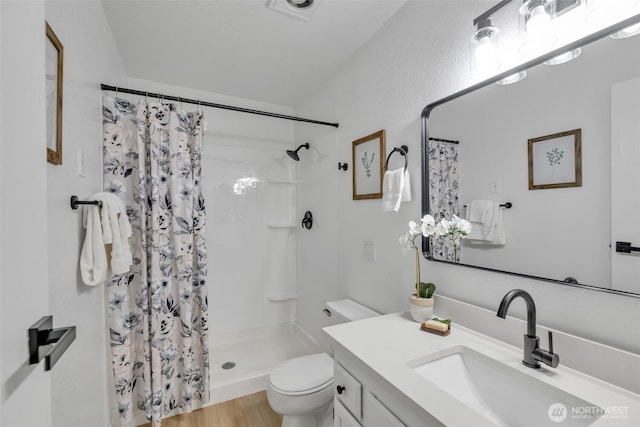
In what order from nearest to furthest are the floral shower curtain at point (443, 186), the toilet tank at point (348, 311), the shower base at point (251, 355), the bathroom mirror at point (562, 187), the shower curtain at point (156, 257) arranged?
1. the bathroom mirror at point (562, 187)
2. the floral shower curtain at point (443, 186)
3. the shower curtain at point (156, 257)
4. the toilet tank at point (348, 311)
5. the shower base at point (251, 355)

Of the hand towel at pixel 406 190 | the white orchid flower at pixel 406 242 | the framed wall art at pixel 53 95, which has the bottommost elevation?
the white orchid flower at pixel 406 242

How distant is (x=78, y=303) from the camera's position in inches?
45.4

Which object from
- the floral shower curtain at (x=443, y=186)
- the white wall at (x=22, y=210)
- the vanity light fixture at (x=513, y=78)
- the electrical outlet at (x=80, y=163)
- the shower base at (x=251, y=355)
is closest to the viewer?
the white wall at (x=22, y=210)

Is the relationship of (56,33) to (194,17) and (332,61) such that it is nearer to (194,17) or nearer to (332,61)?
(194,17)

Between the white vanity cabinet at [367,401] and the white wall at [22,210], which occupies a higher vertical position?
the white wall at [22,210]

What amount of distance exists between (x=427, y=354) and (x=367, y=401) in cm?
26

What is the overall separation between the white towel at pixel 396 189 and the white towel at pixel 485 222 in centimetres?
33

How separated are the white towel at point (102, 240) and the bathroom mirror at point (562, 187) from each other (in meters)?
1.56

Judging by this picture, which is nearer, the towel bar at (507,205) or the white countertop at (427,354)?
the white countertop at (427,354)

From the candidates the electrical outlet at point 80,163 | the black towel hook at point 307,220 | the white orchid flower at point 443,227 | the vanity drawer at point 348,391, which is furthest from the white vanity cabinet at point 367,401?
the black towel hook at point 307,220

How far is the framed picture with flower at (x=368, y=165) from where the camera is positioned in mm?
1717

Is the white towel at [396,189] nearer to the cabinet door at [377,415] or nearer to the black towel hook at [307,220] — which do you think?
the cabinet door at [377,415]

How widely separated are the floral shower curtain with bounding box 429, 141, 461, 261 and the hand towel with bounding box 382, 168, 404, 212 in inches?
5.8

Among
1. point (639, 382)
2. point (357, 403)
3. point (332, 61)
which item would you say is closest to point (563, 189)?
point (639, 382)
